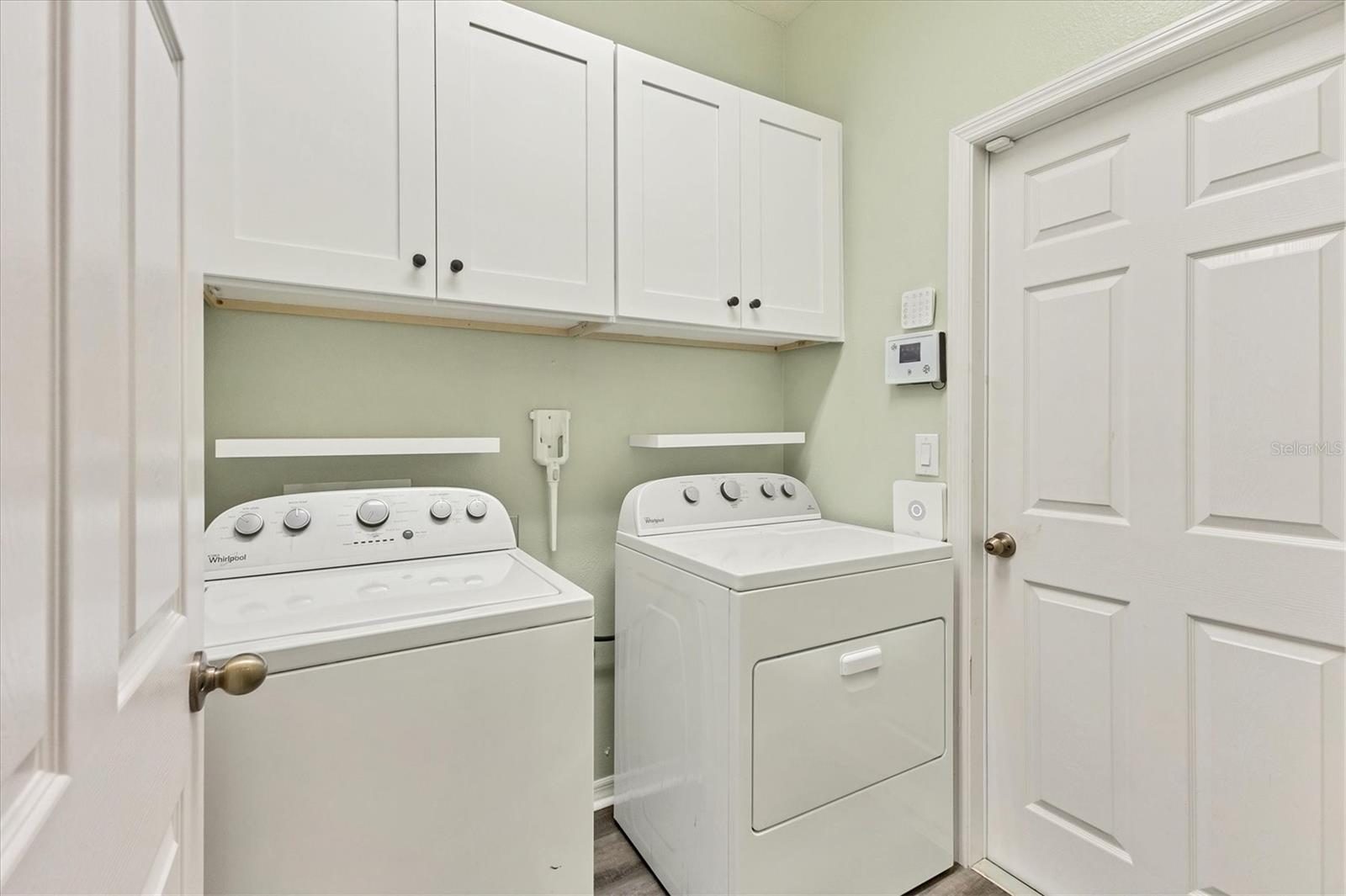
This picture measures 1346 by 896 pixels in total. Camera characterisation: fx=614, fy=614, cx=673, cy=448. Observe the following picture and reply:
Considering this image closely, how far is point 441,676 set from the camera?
1095 mm

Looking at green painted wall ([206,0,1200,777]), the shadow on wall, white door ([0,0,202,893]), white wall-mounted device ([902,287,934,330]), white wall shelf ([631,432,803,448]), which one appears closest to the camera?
white door ([0,0,202,893])

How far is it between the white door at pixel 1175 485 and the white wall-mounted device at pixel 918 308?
0.17m

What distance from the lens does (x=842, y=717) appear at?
1.50m

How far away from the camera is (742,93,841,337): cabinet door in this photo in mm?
1935

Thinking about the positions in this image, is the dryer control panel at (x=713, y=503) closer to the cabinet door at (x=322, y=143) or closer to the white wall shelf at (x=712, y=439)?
the white wall shelf at (x=712, y=439)

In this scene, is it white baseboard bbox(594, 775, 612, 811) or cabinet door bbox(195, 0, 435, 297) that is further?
white baseboard bbox(594, 775, 612, 811)

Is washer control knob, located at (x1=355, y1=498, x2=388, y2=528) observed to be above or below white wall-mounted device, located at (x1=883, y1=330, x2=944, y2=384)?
below

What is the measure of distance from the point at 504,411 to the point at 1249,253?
183cm

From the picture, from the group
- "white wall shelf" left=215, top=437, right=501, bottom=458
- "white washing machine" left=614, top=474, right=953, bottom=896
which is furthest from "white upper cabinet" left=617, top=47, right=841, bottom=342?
"white washing machine" left=614, top=474, right=953, bottom=896

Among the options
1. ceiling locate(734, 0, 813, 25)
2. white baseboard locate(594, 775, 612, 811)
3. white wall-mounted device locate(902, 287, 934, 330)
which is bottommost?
white baseboard locate(594, 775, 612, 811)

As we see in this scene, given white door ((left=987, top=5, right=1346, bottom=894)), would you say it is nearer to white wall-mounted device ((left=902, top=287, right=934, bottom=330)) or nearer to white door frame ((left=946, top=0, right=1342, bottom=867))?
white door frame ((left=946, top=0, right=1342, bottom=867))

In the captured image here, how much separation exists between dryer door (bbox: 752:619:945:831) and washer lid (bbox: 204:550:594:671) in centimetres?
54

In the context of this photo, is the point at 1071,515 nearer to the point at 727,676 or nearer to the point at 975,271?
the point at 975,271

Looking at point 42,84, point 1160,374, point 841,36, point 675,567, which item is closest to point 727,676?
point 675,567
